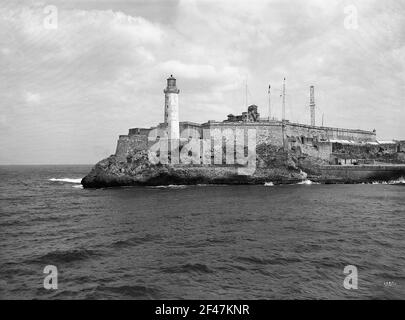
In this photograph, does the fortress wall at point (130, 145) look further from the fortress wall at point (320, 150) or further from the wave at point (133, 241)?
the wave at point (133, 241)

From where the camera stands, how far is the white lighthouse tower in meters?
49.5

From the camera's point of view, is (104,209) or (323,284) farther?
(104,209)

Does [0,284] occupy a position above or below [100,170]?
below

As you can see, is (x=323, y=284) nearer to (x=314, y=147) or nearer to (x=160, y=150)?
(x=160, y=150)

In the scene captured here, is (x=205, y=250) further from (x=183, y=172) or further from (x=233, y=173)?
(x=233, y=173)

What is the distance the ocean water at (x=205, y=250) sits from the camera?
434 inches

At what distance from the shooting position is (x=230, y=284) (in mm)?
11305

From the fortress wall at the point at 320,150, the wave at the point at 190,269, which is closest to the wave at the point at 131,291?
the wave at the point at 190,269

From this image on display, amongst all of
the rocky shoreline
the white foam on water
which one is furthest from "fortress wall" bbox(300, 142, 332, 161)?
the white foam on water

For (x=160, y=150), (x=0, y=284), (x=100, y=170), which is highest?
(x=160, y=150)

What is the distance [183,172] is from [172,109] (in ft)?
35.9

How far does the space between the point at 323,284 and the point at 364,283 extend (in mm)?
1563

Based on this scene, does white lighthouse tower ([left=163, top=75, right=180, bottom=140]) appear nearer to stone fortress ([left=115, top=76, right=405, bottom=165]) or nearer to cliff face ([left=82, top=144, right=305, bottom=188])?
stone fortress ([left=115, top=76, right=405, bottom=165])
